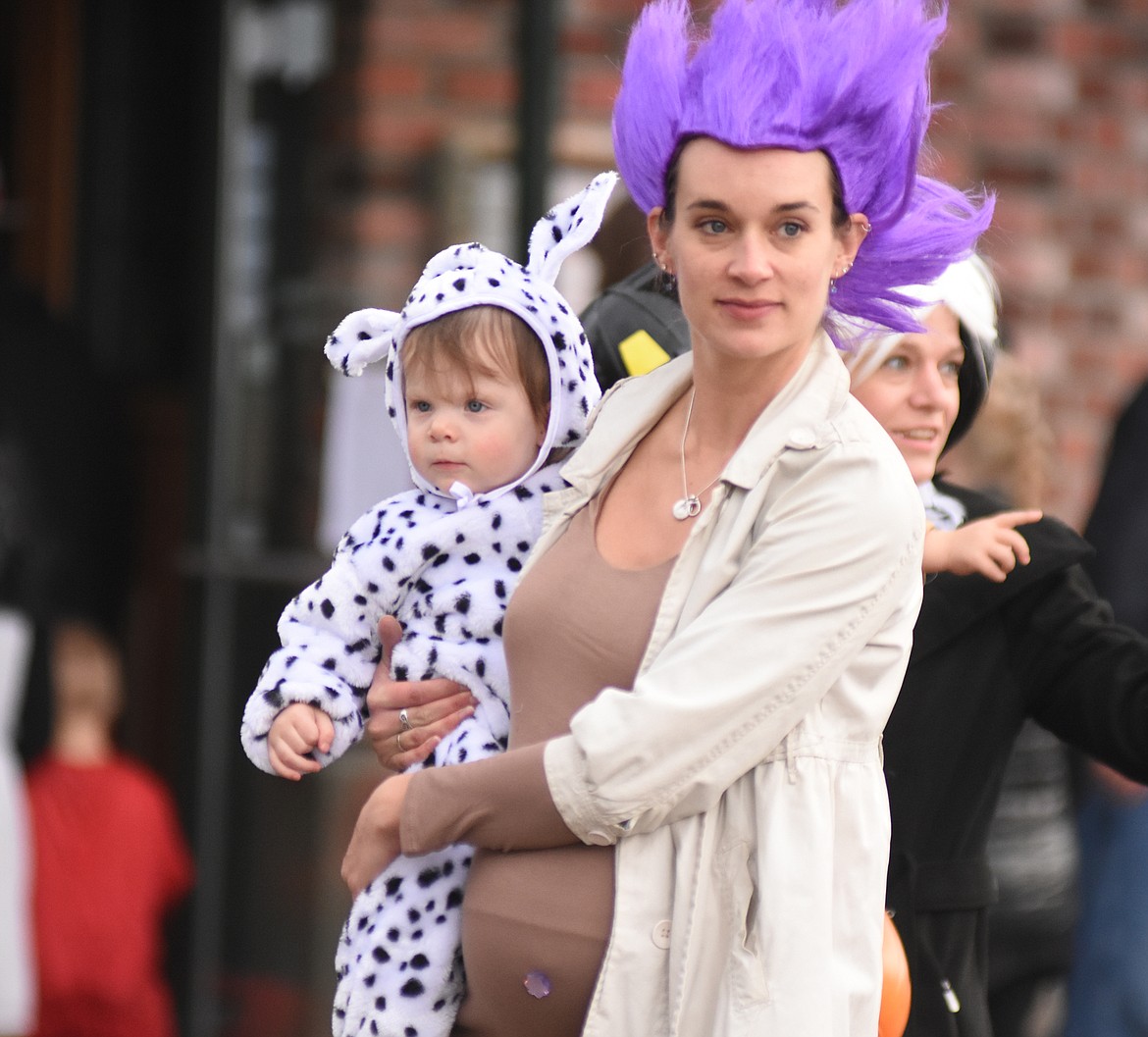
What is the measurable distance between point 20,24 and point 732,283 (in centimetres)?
488

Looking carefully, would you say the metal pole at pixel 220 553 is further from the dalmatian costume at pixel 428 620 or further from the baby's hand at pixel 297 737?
the baby's hand at pixel 297 737

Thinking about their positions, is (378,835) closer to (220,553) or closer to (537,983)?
(537,983)

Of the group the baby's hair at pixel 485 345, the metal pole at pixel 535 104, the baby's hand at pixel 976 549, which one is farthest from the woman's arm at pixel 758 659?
the metal pole at pixel 535 104

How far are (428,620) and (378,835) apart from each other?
26 cm

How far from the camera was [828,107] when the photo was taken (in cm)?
211

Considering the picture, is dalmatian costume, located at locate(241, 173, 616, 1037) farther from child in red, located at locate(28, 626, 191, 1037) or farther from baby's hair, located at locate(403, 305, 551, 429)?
child in red, located at locate(28, 626, 191, 1037)

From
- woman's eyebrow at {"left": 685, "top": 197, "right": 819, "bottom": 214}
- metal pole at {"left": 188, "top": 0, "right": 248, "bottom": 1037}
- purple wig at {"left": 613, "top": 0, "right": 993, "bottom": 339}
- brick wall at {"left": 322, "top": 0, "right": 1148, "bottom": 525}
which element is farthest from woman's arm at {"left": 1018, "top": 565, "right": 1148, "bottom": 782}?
metal pole at {"left": 188, "top": 0, "right": 248, "bottom": 1037}

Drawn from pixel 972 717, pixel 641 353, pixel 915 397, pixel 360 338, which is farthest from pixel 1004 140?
pixel 360 338

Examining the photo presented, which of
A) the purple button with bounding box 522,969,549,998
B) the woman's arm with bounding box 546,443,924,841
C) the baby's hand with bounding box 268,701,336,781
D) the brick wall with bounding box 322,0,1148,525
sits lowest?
the purple button with bounding box 522,969,549,998

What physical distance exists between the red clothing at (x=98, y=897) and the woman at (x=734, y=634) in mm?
3312

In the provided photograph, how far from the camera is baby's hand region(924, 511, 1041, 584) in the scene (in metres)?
2.44

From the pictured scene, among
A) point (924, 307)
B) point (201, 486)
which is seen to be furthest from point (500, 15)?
point (924, 307)

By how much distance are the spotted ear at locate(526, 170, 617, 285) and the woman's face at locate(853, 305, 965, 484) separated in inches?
15.7

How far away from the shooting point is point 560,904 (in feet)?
7.10
